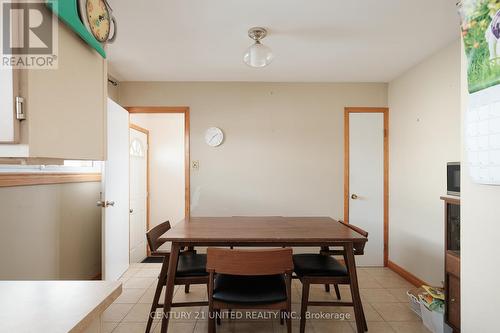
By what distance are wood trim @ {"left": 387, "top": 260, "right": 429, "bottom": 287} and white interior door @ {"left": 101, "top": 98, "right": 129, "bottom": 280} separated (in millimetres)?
3329

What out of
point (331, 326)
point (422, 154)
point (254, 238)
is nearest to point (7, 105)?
point (254, 238)

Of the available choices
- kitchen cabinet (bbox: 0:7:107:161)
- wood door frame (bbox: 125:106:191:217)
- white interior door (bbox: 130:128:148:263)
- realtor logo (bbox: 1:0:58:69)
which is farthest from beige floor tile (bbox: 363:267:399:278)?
realtor logo (bbox: 1:0:58:69)

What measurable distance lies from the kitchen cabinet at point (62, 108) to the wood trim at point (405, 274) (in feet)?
10.9

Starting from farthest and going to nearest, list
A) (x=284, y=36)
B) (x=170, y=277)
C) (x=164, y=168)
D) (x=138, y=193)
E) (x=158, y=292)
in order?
(x=164, y=168) < (x=138, y=193) < (x=284, y=36) < (x=158, y=292) < (x=170, y=277)

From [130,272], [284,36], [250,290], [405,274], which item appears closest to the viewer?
[250,290]

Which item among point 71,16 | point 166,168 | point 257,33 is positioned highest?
point 257,33

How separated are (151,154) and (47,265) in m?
2.36

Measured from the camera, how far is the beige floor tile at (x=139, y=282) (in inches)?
117

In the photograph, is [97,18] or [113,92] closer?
[97,18]

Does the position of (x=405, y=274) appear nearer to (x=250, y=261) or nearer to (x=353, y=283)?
(x=353, y=283)

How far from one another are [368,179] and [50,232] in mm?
3577

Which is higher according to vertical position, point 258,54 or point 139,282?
point 258,54

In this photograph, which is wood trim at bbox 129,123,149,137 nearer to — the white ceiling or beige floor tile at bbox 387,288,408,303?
the white ceiling

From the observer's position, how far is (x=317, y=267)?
2.12 m
